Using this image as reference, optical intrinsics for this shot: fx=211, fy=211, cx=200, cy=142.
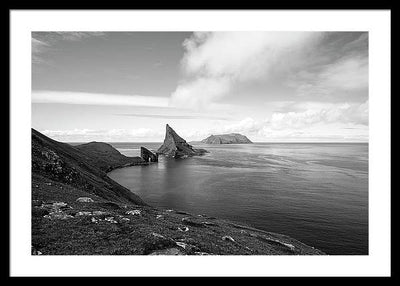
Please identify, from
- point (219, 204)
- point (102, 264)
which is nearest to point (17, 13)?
point (102, 264)

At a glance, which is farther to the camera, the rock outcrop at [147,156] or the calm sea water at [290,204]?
the rock outcrop at [147,156]

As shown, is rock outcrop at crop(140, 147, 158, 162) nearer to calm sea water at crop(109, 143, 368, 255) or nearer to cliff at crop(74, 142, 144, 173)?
cliff at crop(74, 142, 144, 173)

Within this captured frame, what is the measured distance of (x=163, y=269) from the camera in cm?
1273

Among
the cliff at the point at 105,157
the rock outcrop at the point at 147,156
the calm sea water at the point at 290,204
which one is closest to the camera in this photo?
the calm sea water at the point at 290,204

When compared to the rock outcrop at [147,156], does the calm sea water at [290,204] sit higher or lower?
lower

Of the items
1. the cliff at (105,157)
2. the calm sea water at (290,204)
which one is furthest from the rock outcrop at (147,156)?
the calm sea water at (290,204)

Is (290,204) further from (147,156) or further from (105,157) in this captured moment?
(147,156)

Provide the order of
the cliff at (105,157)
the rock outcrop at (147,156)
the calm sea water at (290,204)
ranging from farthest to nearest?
the rock outcrop at (147,156), the cliff at (105,157), the calm sea water at (290,204)

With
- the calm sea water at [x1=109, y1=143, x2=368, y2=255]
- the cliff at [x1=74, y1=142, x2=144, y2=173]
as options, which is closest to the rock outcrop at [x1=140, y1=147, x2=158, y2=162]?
the cliff at [x1=74, y1=142, x2=144, y2=173]

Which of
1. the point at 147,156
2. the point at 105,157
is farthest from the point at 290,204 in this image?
the point at 147,156

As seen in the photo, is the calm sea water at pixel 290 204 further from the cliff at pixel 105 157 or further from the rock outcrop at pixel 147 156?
the rock outcrop at pixel 147 156

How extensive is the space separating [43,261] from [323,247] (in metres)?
37.9

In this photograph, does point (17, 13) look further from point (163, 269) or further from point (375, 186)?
point (375, 186)

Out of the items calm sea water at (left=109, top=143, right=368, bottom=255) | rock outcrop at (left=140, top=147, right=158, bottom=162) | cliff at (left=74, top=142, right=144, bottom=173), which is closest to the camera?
calm sea water at (left=109, top=143, right=368, bottom=255)
